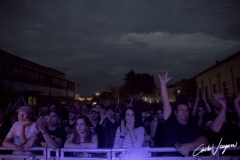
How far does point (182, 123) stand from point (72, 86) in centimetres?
8766

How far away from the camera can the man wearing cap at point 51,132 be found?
3972mm

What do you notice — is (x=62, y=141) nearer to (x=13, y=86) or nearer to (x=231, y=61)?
(x=231, y=61)

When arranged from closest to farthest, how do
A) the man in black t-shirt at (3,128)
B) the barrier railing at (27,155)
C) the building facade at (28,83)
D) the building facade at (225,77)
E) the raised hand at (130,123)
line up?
1. the barrier railing at (27,155)
2. the raised hand at (130,123)
3. the man in black t-shirt at (3,128)
4. the building facade at (225,77)
5. the building facade at (28,83)

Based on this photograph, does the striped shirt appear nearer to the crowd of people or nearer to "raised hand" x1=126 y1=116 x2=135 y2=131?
the crowd of people

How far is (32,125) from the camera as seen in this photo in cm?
480

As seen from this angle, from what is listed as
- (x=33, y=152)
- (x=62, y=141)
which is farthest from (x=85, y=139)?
(x=33, y=152)

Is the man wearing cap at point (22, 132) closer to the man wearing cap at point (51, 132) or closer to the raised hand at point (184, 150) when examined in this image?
the man wearing cap at point (51, 132)

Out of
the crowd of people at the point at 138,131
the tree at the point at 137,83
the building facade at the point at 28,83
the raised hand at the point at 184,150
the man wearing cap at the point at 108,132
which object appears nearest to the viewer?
the raised hand at the point at 184,150

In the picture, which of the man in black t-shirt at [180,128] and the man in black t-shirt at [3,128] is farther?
the man in black t-shirt at [3,128]

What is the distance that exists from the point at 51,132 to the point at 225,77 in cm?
3373

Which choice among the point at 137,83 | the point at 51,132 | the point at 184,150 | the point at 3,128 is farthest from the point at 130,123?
the point at 137,83

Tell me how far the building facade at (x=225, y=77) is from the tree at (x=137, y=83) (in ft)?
68.8

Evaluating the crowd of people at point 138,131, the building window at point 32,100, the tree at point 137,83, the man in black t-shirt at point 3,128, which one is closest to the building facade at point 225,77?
the tree at point 137,83

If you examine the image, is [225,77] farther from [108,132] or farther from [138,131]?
[138,131]
